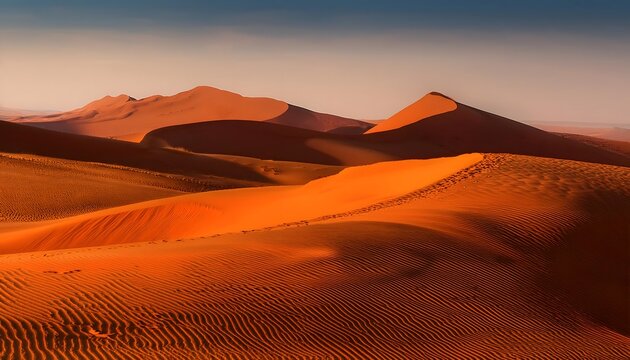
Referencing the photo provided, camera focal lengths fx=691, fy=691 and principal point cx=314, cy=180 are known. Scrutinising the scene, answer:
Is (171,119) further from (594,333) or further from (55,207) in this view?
(594,333)

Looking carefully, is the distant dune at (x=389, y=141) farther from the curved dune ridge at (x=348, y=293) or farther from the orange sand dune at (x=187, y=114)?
the orange sand dune at (x=187, y=114)

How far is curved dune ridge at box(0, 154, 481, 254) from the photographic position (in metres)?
17.3

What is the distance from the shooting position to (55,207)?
973 inches

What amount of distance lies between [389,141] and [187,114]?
2927 inches

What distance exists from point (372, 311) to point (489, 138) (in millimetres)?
54085

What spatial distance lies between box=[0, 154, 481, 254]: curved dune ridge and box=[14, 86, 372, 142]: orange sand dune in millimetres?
83027

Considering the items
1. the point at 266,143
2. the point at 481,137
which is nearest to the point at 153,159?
the point at 266,143

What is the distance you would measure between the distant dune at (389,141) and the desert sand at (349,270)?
2970cm

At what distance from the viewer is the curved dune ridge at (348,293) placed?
7.29 m

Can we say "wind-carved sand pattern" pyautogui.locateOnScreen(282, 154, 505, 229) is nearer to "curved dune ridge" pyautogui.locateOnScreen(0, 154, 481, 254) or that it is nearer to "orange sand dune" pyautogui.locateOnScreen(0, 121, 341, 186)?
"curved dune ridge" pyautogui.locateOnScreen(0, 154, 481, 254)

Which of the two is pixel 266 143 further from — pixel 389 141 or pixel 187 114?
pixel 187 114

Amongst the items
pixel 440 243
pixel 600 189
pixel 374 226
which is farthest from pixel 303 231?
pixel 600 189

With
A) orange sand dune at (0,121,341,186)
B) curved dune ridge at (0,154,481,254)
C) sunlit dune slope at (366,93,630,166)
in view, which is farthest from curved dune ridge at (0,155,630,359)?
sunlit dune slope at (366,93,630,166)

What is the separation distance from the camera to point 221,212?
1956 centimetres
